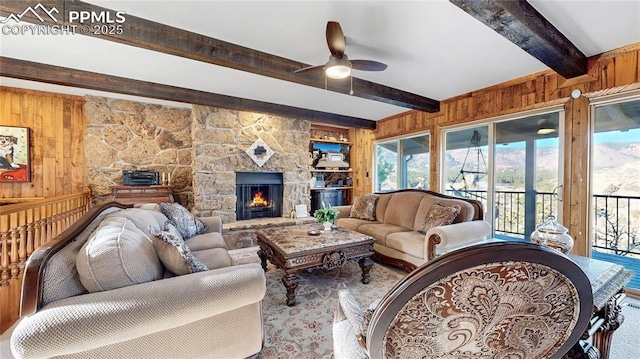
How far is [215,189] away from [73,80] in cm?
228

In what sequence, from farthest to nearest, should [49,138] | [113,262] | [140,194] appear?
[140,194] → [49,138] → [113,262]

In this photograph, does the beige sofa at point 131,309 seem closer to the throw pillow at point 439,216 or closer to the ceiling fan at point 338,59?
the ceiling fan at point 338,59

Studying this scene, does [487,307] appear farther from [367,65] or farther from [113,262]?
[367,65]

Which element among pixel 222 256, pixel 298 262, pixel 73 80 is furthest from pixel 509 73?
pixel 73 80

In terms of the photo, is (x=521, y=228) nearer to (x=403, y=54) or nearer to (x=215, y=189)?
(x=403, y=54)

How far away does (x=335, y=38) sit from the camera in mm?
2002

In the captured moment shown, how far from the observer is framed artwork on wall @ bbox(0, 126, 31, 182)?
362cm

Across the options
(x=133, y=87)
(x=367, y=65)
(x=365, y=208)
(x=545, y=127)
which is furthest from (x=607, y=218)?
(x=133, y=87)

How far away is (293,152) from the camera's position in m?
5.14

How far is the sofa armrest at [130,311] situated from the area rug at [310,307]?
1.93 feet

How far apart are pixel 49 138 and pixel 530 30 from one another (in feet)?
20.6

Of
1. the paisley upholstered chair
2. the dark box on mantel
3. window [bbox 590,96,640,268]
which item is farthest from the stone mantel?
window [bbox 590,96,640,268]

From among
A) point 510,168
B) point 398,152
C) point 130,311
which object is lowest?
point 130,311

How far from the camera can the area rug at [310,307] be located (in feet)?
5.75
